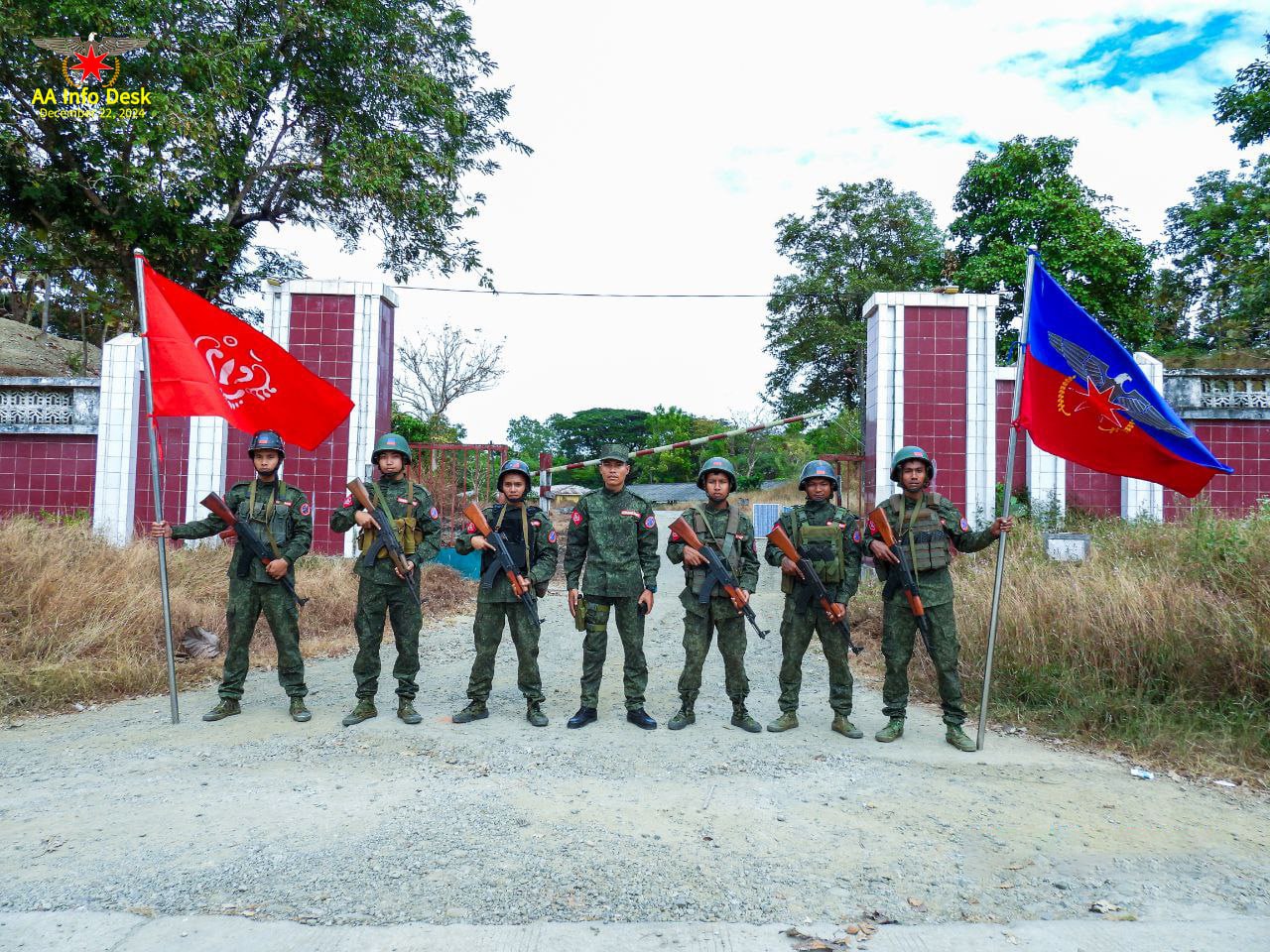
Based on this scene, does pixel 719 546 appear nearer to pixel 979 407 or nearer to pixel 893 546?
pixel 893 546

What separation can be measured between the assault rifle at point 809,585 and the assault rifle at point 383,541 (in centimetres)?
233

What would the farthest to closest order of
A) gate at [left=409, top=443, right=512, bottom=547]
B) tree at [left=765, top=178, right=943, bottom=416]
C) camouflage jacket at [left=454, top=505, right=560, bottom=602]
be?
tree at [left=765, top=178, right=943, bottom=416] < gate at [left=409, top=443, right=512, bottom=547] < camouflage jacket at [left=454, top=505, right=560, bottom=602]

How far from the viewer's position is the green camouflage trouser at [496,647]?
16.5 feet

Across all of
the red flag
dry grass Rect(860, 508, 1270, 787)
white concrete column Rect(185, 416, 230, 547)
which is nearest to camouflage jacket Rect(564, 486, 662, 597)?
the red flag

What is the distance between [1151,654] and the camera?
4.86m

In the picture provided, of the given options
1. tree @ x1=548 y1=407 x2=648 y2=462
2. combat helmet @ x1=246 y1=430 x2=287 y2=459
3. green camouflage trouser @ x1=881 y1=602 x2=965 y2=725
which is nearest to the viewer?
green camouflage trouser @ x1=881 y1=602 x2=965 y2=725

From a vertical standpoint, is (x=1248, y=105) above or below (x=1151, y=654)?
above

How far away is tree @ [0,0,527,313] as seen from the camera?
392 inches

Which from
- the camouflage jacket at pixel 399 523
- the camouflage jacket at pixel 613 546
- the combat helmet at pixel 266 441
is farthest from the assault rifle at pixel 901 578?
the combat helmet at pixel 266 441

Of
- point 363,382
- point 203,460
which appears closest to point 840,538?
point 363,382

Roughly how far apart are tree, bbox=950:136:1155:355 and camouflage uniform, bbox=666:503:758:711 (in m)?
16.4

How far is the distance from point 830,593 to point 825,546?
292mm

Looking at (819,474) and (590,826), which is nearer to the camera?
(590,826)

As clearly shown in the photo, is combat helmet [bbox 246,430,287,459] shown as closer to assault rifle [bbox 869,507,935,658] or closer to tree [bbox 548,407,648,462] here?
assault rifle [bbox 869,507,935,658]
